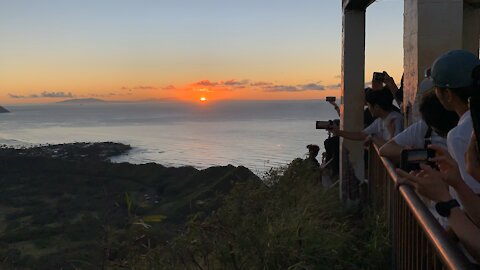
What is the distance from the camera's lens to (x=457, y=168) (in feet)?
6.39

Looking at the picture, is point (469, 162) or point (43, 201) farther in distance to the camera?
point (43, 201)

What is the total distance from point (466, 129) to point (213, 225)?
312 cm

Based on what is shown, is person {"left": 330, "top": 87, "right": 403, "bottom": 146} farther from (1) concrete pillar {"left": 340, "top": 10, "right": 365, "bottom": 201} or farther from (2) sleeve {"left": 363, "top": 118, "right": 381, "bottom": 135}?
(1) concrete pillar {"left": 340, "top": 10, "right": 365, "bottom": 201}

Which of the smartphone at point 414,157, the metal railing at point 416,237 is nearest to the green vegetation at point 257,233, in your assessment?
the metal railing at point 416,237

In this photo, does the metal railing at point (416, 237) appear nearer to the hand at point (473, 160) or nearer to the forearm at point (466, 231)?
the forearm at point (466, 231)

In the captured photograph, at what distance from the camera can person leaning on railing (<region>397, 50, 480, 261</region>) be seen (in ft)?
6.26

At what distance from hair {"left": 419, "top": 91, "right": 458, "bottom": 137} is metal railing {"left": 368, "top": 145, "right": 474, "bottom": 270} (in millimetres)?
394

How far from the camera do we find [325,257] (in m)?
4.67

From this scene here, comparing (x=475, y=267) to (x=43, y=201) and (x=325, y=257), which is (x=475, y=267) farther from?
(x=43, y=201)

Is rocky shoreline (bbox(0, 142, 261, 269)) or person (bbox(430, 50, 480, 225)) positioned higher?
person (bbox(430, 50, 480, 225))

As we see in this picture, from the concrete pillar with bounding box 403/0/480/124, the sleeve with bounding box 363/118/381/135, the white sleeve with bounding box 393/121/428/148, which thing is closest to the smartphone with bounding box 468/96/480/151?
the white sleeve with bounding box 393/121/428/148

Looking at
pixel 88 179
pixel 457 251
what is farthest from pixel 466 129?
pixel 88 179

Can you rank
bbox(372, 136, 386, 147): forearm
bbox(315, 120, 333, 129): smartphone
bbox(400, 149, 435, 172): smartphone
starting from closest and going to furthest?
bbox(400, 149, 435, 172): smartphone → bbox(372, 136, 386, 147): forearm → bbox(315, 120, 333, 129): smartphone

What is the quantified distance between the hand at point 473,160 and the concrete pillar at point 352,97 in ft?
16.5
